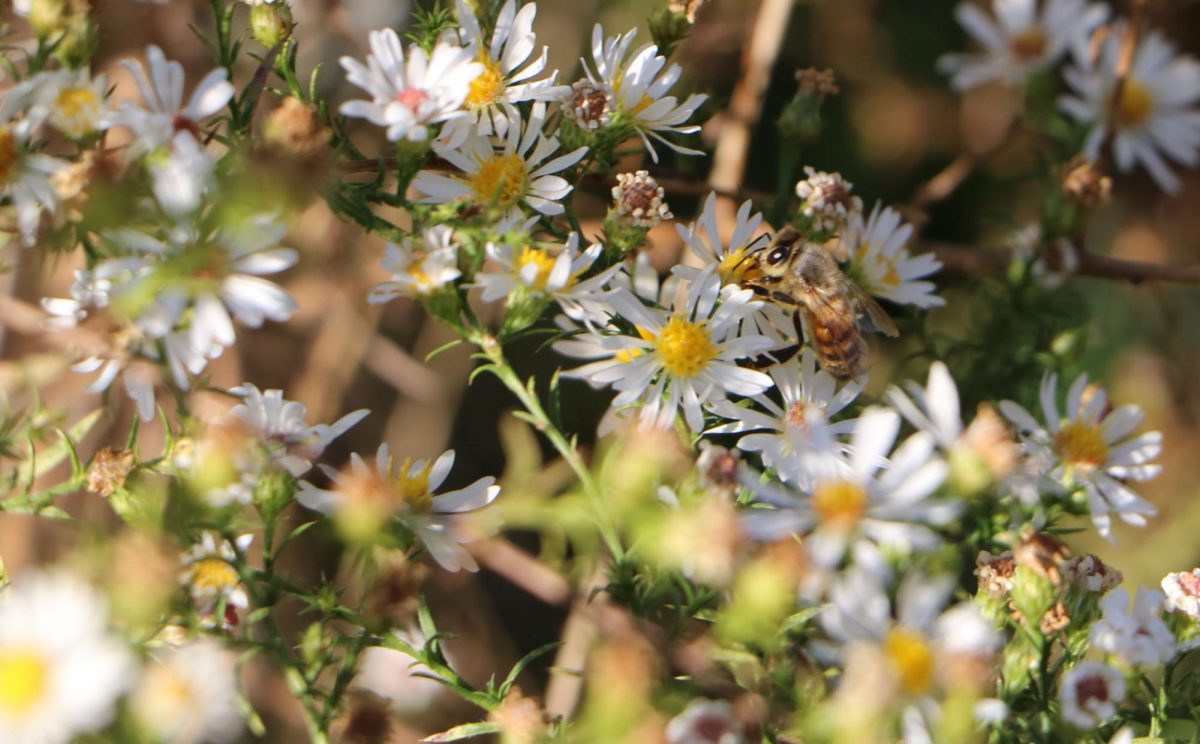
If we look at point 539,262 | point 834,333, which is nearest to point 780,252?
point 834,333

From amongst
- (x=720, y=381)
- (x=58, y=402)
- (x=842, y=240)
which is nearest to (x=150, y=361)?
(x=720, y=381)

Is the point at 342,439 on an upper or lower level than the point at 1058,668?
lower

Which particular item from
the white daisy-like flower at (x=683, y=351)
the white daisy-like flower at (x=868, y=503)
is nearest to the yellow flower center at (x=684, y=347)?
the white daisy-like flower at (x=683, y=351)

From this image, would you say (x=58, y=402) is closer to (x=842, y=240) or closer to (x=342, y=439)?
(x=342, y=439)

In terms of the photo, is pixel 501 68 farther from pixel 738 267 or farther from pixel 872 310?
pixel 872 310

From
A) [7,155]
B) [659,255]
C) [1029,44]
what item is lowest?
[659,255]
